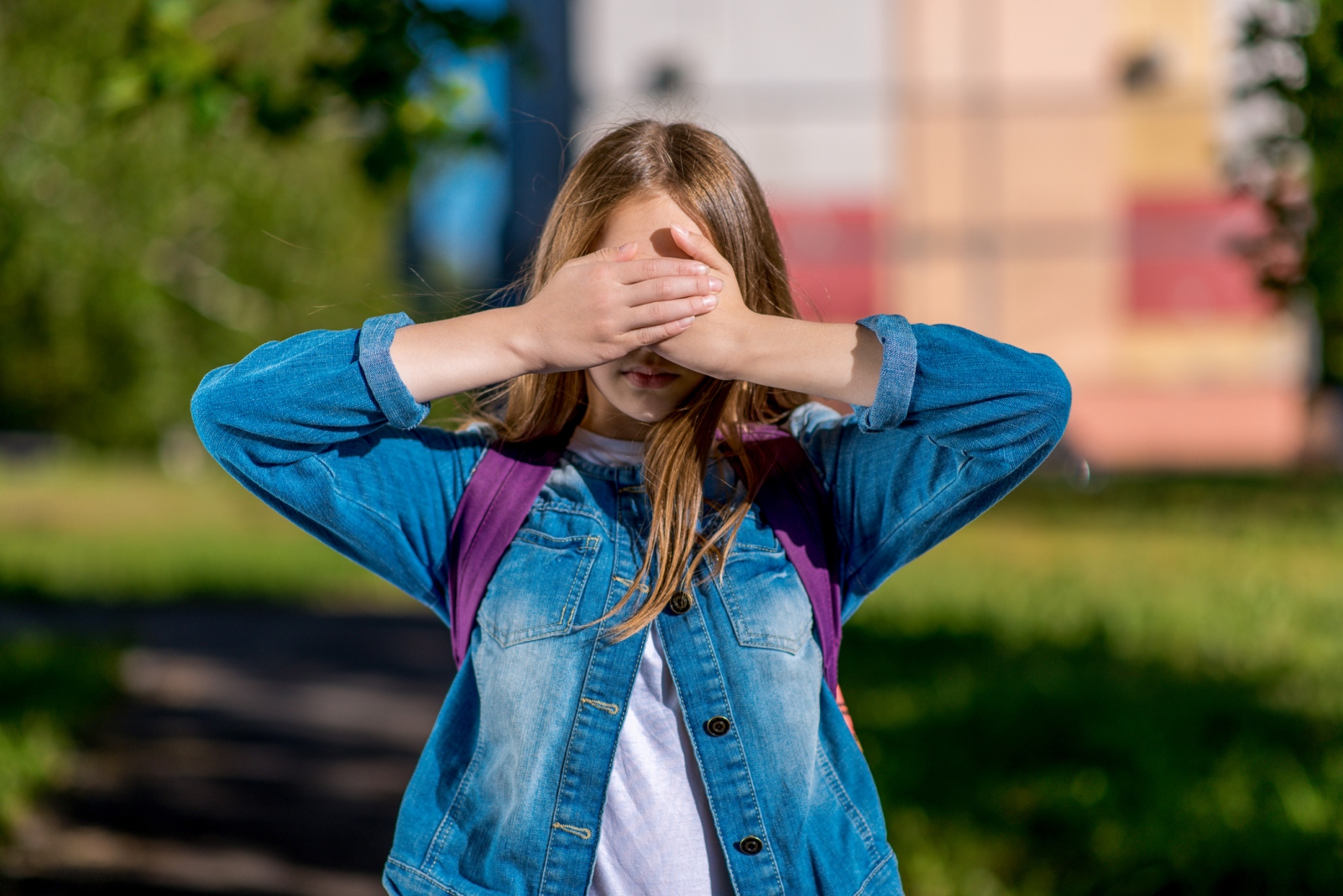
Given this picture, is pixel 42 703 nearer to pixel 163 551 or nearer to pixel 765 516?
pixel 765 516

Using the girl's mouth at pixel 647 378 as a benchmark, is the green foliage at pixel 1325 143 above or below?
above

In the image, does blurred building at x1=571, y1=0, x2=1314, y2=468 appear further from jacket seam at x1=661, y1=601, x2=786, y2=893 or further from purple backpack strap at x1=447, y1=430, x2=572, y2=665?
jacket seam at x1=661, y1=601, x2=786, y2=893

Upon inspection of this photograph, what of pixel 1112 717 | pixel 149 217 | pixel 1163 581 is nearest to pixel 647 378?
pixel 1112 717

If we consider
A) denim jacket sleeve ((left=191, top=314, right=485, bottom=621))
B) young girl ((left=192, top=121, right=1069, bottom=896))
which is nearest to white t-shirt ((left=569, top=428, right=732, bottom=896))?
young girl ((left=192, top=121, right=1069, bottom=896))

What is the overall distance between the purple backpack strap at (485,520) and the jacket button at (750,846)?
15.9 inches

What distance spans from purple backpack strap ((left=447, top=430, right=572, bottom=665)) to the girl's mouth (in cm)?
17

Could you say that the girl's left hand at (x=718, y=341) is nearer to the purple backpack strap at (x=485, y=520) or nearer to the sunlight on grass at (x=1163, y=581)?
the purple backpack strap at (x=485, y=520)

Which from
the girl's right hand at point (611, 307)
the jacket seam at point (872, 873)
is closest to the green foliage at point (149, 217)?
the girl's right hand at point (611, 307)

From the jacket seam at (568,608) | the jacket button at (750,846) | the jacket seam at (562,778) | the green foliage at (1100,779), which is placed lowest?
the green foliage at (1100,779)

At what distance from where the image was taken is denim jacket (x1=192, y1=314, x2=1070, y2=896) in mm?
1386

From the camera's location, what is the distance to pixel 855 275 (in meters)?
16.6

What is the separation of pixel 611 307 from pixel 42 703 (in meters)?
4.82

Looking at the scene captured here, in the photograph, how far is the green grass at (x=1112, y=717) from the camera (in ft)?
11.0

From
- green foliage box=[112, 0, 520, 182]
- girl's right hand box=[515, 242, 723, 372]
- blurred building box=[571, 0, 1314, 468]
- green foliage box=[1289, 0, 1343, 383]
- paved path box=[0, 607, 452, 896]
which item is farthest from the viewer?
blurred building box=[571, 0, 1314, 468]
